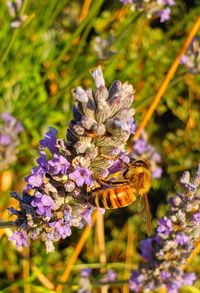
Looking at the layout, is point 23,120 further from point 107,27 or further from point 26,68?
point 107,27

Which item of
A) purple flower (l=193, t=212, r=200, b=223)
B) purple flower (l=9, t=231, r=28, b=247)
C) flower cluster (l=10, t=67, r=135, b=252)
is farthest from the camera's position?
purple flower (l=193, t=212, r=200, b=223)

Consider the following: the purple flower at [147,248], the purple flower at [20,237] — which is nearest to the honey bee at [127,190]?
the purple flower at [20,237]

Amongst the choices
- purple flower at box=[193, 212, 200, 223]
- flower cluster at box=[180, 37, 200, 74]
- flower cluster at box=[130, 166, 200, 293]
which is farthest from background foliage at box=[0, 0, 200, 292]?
purple flower at box=[193, 212, 200, 223]

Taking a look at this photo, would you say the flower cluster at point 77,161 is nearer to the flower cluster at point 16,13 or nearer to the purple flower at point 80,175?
the purple flower at point 80,175

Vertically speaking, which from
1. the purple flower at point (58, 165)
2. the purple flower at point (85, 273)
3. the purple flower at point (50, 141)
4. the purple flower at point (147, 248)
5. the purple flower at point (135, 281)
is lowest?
the purple flower at point (135, 281)

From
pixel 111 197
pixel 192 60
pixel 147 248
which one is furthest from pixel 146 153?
pixel 111 197

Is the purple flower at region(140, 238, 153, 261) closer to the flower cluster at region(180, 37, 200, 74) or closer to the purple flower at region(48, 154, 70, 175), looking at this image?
the purple flower at region(48, 154, 70, 175)
